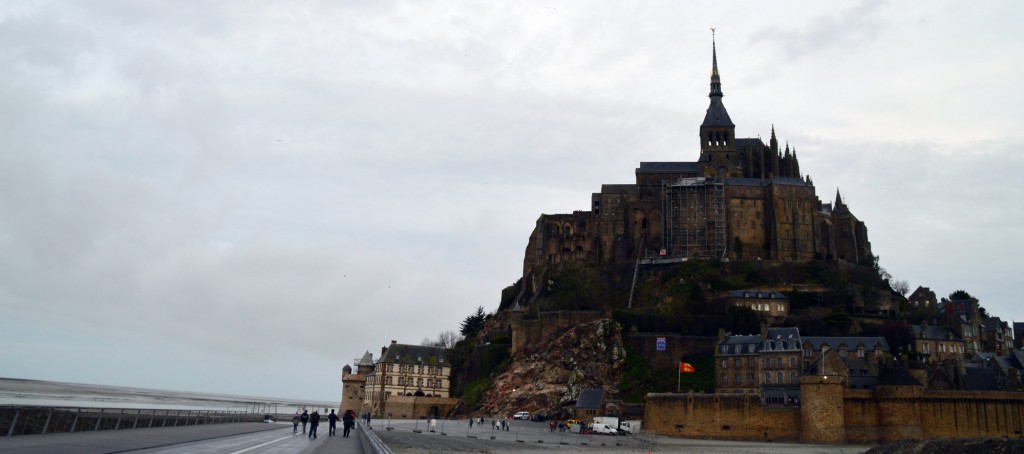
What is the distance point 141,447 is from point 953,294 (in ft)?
310

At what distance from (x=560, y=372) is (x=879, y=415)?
2867 centimetres

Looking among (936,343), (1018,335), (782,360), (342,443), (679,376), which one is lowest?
(342,443)

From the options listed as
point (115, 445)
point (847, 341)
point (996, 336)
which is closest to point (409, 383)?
point (847, 341)

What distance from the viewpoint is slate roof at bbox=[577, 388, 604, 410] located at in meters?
69.6

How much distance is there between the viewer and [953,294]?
94500 millimetres

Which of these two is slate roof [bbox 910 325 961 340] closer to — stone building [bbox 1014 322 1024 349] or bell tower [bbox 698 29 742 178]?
stone building [bbox 1014 322 1024 349]

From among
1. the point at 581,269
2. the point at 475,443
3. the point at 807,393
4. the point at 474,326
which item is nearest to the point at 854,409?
the point at 807,393

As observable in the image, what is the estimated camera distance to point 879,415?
58.8 m

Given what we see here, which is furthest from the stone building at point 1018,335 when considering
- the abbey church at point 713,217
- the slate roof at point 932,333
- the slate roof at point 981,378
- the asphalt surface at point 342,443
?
the asphalt surface at point 342,443

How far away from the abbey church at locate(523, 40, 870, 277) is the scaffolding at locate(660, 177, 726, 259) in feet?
0.39

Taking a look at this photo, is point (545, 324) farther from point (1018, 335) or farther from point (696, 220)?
point (1018, 335)

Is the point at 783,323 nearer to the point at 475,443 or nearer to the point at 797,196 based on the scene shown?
the point at 797,196

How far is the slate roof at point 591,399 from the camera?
6956cm

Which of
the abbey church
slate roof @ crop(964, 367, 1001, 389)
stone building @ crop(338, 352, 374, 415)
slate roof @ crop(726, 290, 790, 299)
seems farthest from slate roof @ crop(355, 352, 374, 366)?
slate roof @ crop(964, 367, 1001, 389)
